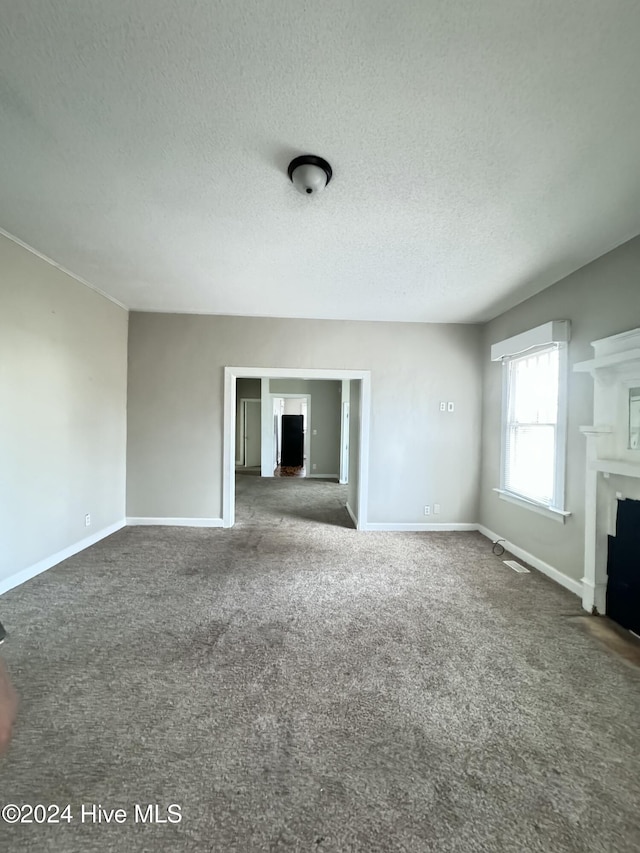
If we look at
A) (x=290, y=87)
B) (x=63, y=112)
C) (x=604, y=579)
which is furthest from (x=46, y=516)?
(x=604, y=579)

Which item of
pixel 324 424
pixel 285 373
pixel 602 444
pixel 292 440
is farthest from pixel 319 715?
pixel 292 440

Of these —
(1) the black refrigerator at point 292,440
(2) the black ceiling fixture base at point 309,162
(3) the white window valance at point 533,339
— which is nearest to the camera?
(2) the black ceiling fixture base at point 309,162

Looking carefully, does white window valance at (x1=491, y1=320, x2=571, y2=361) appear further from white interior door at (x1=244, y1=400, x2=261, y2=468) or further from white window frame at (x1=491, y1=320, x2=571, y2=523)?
white interior door at (x1=244, y1=400, x2=261, y2=468)

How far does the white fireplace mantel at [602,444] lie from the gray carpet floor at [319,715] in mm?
323

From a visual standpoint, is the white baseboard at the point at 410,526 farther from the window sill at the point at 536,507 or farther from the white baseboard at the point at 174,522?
the white baseboard at the point at 174,522

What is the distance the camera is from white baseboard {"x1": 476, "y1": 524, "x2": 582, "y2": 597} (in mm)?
2807

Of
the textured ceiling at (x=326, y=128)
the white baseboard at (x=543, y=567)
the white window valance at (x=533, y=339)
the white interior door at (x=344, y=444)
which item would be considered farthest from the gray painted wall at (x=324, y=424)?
the textured ceiling at (x=326, y=128)

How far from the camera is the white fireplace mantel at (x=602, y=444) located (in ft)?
7.79

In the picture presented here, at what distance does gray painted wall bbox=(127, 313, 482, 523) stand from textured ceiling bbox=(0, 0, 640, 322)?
5.38ft

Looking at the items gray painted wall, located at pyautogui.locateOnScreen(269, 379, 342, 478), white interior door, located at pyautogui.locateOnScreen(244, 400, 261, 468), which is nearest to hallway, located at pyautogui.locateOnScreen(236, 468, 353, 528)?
gray painted wall, located at pyautogui.locateOnScreen(269, 379, 342, 478)

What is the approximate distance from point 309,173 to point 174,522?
13.2 ft

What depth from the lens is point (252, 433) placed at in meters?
10.8

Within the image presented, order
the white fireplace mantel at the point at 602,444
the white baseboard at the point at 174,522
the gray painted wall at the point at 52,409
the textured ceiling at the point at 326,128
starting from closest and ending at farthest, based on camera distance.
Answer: the textured ceiling at the point at 326,128
the white fireplace mantel at the point at 602,444
the gray painted wall at the point at 52,409
the white baseboard at the point at 174,522

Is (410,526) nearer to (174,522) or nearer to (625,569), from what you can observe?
(625,569)
